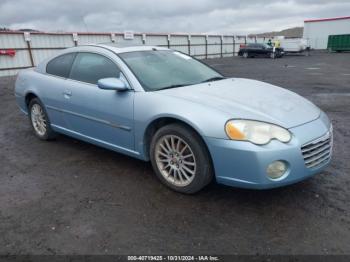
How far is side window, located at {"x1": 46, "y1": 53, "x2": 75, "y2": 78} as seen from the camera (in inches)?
177

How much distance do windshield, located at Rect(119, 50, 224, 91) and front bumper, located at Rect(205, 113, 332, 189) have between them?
109cm

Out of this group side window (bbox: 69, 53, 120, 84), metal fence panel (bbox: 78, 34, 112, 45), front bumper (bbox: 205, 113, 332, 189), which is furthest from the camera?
metal fence panel (bbox: 78, 34, 112, 45)

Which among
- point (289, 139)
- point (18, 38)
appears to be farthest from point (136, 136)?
point (18, 38)

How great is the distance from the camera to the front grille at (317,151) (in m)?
2.85

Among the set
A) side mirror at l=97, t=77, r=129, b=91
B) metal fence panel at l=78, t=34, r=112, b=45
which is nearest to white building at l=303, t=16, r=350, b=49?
metal fence panel at l=78, t=34, r=112, b=45

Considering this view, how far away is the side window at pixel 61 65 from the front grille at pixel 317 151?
10.6ft

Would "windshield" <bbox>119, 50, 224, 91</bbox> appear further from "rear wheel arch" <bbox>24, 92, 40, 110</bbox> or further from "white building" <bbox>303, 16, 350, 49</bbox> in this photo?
"white building" <bbox>303, 16, 350, 49</bbox>

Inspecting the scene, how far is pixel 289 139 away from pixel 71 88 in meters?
2.80

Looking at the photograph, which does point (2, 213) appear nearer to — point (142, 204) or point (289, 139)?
point (142, 204)

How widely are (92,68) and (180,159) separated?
179 cm

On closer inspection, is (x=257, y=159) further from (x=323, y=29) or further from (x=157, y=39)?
(x=323, y=29)

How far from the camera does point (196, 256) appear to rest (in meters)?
2.37

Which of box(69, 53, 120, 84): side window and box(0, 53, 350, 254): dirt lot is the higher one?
box(69, 53, 120, 84): side window

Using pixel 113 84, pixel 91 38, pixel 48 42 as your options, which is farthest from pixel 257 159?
pixel 91 38
